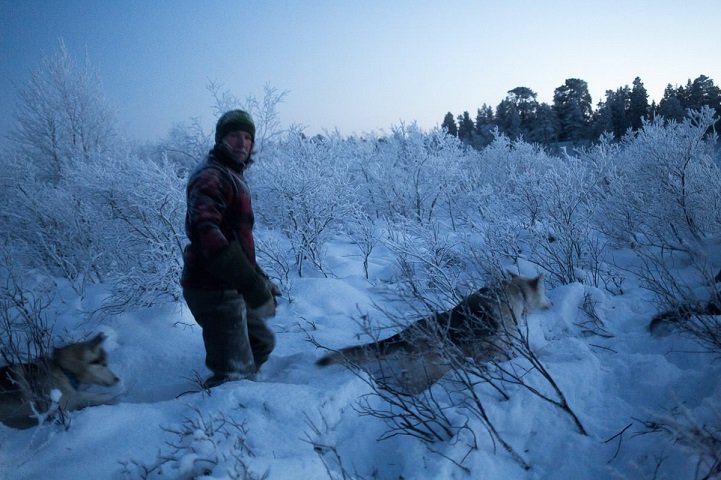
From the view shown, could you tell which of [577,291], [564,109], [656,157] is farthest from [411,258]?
[564,109]

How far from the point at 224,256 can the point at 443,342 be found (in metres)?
1.31

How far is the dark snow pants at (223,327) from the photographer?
2.22 meters

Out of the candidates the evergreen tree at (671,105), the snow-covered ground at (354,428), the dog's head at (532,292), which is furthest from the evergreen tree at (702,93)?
the snow-covered ground at (354,428)

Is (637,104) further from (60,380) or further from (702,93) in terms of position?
(60,380)

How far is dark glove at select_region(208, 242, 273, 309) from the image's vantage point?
204cm

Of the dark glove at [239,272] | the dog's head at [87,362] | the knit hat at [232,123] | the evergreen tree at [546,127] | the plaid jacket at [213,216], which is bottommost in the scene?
the dog's head at [87,362]

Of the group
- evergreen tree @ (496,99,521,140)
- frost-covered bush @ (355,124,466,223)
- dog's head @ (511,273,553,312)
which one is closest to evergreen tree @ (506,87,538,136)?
evergreen tree @ (496,99,521,140)

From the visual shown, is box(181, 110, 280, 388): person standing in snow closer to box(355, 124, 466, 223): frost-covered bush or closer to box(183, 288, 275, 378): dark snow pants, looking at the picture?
box(183, 288, 275, 378): dark snow pants

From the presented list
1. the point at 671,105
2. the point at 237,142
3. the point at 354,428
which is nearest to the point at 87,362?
the point at 237,142

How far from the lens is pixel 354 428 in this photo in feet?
6.11

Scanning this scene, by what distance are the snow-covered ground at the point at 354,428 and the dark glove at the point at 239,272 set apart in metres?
0.56

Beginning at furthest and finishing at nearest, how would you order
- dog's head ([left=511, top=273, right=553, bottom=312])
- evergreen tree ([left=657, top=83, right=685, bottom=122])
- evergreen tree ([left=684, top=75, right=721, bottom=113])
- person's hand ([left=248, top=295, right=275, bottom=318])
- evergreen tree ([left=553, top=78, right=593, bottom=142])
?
evergreen tree ([left=553, top=78, right=593, bottom=142]), evergreen tree ([left=684, top=75, right=721, bottom=113]), evergreen tree ([left=657, top=83, right=685, bottom=122]), dog's head ([left=511, top=273, right=553, bottom=312]), person's hand ([left=248, top=295, right=275, bottom=318])

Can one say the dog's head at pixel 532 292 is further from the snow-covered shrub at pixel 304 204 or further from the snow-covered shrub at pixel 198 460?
the snow-covered shrub at pixel 304 204

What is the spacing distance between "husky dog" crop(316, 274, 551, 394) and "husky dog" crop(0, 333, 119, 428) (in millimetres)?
1618
